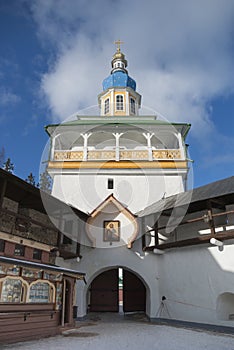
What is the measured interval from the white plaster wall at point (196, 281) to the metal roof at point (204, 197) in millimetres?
1578

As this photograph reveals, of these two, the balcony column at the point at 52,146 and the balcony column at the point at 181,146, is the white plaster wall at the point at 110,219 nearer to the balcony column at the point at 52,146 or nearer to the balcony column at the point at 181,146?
the balcony column at the point at 52,146

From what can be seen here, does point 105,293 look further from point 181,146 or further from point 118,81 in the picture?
point 118,81

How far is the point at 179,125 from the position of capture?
16.2m

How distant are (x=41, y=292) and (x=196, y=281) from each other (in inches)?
211

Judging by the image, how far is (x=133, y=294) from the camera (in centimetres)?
1446

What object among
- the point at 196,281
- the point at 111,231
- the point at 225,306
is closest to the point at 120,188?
the point at 111,231

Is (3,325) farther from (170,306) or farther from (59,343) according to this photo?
(170,306)

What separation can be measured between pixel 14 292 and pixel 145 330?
14.2ft

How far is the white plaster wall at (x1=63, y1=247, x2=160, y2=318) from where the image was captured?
11.5 meters

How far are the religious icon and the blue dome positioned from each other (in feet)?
40.7

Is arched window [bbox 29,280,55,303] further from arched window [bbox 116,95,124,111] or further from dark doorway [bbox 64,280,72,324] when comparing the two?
arched window [bbox 116,95,124,111]

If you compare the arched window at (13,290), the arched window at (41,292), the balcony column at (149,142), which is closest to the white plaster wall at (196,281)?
the arched window at (41,292)

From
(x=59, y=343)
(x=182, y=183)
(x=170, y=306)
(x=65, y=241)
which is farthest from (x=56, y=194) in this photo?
(x=59, y=343)

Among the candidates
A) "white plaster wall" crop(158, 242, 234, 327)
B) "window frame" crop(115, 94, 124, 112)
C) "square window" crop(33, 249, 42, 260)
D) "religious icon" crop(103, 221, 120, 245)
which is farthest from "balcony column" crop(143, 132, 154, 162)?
"square window" crop(33, 249, 42, 260)
